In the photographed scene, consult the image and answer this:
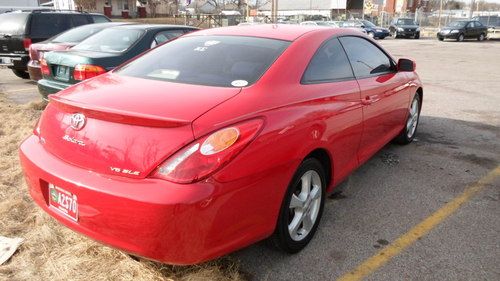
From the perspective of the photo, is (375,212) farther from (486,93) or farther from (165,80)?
(486,93)

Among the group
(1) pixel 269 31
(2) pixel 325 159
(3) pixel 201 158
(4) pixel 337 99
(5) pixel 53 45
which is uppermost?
(1) pixel 269 31

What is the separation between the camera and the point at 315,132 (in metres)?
2.98

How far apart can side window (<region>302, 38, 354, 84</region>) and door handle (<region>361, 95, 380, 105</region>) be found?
0.76 feet

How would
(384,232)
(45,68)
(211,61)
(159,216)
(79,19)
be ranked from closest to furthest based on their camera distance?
(159,216)
(211,61)
(384,232)
(45,68)
(79,19)

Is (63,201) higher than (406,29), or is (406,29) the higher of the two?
(406,29)

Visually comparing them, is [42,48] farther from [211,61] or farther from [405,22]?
[405,22]

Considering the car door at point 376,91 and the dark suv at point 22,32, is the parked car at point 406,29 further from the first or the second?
the car door at point 376,91

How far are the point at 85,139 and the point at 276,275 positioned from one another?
144 centimetres

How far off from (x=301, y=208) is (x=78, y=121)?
1544 millimetres

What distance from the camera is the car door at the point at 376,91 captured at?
3879mm

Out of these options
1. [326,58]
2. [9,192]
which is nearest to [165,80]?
[326,58]

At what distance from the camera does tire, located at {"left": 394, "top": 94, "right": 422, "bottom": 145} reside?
5.48 metres

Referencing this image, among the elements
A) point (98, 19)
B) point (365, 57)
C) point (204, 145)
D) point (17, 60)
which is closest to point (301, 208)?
point (204, 145)

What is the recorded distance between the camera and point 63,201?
2539mm
